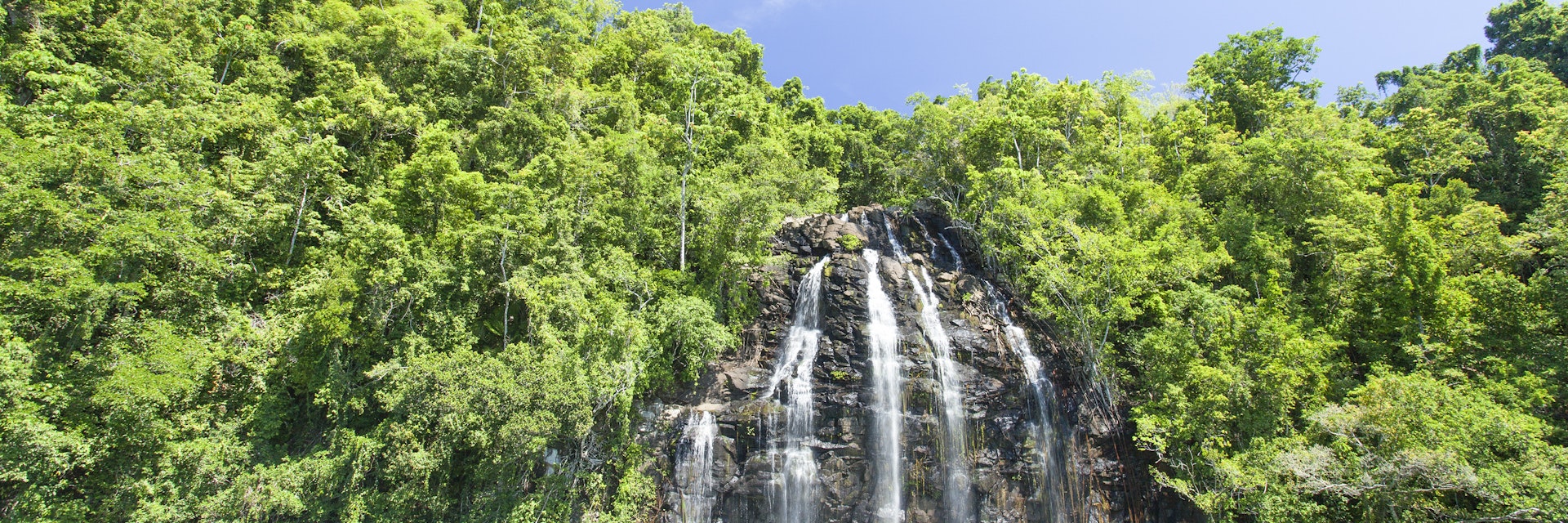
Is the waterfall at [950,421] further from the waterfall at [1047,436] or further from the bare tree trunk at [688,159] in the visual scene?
the bare tree trunk at [688,159]

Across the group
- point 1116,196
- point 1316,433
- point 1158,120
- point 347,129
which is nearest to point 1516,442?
point 1316,433

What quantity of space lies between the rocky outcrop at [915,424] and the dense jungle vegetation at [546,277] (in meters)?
1.19

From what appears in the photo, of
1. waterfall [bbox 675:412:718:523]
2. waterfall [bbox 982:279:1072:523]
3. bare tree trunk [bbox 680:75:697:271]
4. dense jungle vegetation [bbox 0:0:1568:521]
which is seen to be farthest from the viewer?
bare tree trunk [bbox 680:75:697:271]

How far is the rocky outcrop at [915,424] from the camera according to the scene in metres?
17.7

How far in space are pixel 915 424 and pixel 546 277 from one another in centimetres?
1181

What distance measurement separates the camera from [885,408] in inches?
744

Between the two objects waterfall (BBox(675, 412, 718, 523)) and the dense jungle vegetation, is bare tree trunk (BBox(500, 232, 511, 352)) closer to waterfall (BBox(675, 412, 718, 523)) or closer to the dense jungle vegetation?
the dense jungle vegetation

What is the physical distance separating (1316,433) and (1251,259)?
7244mm

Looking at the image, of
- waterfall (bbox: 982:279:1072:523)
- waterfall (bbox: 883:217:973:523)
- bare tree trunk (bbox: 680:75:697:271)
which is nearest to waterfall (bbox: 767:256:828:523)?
waterfall (bbox: 883:217:973:523)

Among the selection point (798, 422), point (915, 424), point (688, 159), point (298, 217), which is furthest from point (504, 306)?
point (915, 424)

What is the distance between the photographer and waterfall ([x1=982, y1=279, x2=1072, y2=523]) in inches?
688

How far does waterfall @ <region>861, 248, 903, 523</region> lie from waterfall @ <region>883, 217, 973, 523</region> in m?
1.25

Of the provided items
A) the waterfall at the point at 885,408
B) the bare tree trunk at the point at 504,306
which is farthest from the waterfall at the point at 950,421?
the bare tree trunk at the point at 504,306

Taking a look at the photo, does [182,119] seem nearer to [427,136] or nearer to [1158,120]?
[427,136]
